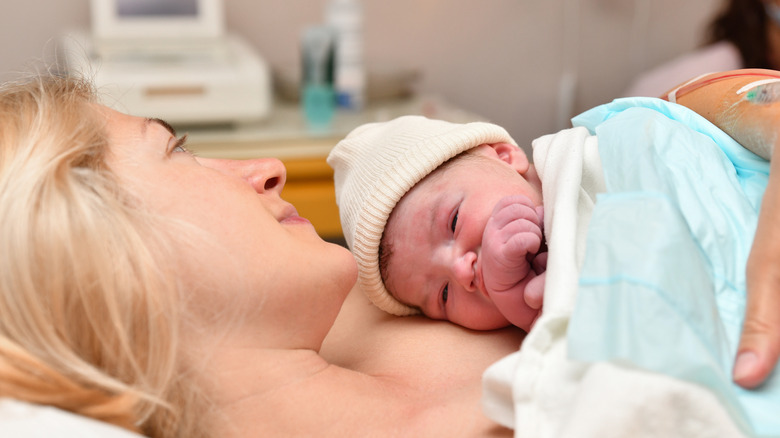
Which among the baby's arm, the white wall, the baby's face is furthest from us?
the white wall

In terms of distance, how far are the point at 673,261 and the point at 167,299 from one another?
1.54 ft

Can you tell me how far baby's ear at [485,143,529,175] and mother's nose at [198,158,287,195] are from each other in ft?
1.14

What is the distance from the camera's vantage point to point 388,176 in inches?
40.8

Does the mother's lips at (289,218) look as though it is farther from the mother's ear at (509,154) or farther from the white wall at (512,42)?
the white wall at (512,42)

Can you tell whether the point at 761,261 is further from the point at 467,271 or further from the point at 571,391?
the point at 467,271

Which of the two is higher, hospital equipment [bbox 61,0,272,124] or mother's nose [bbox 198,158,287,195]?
mother's nose [bbox 198,158,287,195]

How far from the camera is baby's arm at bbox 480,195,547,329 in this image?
2.77 feet

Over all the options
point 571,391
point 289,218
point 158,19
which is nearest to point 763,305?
point 571,391

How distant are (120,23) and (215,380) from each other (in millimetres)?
1814

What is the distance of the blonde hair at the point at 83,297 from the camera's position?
0.64m

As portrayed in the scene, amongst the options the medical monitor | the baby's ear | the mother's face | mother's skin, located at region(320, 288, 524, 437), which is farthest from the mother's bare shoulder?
the medical monitor

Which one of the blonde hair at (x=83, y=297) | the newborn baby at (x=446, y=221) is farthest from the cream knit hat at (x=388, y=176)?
the blonde hair at (x=83, y=297)

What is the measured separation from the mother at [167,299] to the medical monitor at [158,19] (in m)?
1.44

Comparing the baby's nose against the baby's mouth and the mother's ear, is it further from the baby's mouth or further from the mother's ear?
the mother's ear
